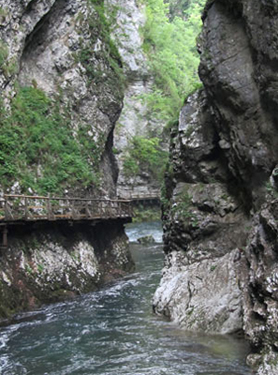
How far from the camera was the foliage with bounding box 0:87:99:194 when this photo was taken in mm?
17250

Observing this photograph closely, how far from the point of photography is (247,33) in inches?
464

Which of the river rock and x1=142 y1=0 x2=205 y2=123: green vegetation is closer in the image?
the river rock

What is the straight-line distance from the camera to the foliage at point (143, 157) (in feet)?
147

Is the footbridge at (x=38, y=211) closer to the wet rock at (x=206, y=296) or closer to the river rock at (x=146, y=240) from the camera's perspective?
the wet rock at (x=206, y=296)

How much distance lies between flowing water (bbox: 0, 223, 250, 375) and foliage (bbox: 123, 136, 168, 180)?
30.1 meters

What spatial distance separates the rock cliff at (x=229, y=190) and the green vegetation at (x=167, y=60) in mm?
29363

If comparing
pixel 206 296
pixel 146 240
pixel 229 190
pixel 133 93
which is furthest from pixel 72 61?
pixel 133 93

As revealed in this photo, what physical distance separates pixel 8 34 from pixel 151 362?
17.1m

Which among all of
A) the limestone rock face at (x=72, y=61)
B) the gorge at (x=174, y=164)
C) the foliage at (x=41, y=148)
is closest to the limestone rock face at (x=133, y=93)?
the gorge at (x=174, y=164)

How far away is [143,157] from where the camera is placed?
45344 mm

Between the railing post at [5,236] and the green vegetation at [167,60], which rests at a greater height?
the green vegetation at [167,60]

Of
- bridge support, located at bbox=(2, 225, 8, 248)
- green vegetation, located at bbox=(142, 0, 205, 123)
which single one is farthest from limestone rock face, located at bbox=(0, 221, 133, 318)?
green vegetation, located at bbox=(142, 0, 205, 123)

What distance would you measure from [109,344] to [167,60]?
155 feet

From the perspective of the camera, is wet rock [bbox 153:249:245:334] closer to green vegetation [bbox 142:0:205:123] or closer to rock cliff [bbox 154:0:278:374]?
rock cliff [bbox 154:0:278:374]
